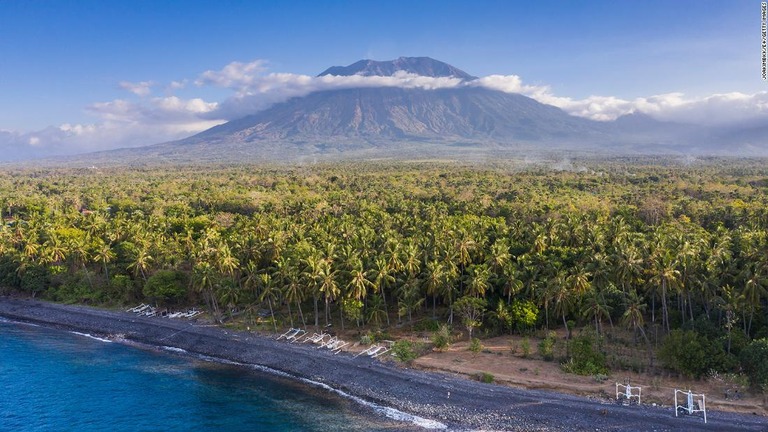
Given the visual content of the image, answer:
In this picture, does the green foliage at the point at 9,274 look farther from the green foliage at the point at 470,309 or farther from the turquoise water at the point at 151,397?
the green foliage at the point at 470,309

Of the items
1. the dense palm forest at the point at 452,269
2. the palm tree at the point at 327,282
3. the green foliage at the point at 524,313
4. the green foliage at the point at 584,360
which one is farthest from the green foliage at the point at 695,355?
the palm tree at the point at 327,282

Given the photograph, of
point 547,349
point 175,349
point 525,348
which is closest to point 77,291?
point 175,349

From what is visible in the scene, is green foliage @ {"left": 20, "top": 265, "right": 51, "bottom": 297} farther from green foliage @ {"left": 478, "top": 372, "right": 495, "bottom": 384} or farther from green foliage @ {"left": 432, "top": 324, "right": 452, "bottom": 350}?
green foliage @ {"left": 478, "top": 372, "right": 495, "bottom": 384}

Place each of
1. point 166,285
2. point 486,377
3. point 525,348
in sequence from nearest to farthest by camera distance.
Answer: point 486,377 → point 525,348 → point 166,285

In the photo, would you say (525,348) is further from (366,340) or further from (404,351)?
(366,340)

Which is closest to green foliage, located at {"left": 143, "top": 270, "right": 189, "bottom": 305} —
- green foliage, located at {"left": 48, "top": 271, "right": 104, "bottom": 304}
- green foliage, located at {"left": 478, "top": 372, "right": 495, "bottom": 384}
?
green foliage, located at {"left": 48, "top": 271, "right": 104, "bottom": 304}

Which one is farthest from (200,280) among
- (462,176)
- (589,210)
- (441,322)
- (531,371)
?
(462,176)
